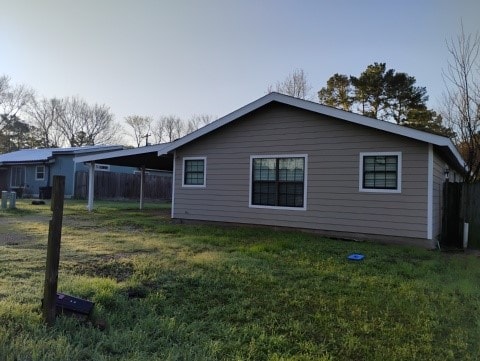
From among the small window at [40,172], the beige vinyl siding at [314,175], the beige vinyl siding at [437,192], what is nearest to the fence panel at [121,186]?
the small window at [40,172]

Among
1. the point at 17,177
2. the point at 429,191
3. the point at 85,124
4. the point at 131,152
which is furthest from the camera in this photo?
the point at 85,124

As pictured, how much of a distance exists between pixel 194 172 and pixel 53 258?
942 cm

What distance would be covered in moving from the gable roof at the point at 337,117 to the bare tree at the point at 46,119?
1619 inches

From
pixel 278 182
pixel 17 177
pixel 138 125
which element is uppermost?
pixel 138 125

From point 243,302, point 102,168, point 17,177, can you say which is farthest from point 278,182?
point 17,177

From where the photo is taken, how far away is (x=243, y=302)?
442 centimetres

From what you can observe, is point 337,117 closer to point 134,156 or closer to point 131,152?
point 131,152

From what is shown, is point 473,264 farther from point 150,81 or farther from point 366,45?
point 150,81

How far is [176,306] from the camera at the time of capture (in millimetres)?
4266

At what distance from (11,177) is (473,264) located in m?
29.6

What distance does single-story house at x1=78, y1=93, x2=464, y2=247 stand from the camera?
9078 millimetres

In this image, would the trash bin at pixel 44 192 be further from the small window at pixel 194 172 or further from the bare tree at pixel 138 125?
the bare tree at pixel 138 125

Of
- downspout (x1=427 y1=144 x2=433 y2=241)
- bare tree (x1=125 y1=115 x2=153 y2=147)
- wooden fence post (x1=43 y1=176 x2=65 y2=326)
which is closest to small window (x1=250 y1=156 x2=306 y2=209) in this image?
downspout (x1=427 y1=144 x2=433 y2=241)

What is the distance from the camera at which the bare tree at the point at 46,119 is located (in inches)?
1868
